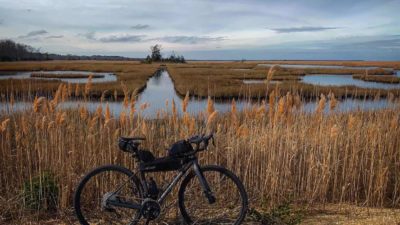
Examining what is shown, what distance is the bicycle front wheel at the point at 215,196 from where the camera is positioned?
406 cm

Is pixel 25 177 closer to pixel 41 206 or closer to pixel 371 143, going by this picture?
pixel 41 206

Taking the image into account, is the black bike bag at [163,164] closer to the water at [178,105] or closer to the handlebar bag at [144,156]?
the handlebar bag at [144,156]

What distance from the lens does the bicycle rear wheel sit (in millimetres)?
4012

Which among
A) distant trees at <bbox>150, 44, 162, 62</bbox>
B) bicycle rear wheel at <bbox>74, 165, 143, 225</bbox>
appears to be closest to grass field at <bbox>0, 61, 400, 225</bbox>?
bicycle rear wheel at <bbox>74, 165, 143, 225</bbox>

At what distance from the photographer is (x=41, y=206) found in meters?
4.87

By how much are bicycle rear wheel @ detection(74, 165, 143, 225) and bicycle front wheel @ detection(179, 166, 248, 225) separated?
0.54m

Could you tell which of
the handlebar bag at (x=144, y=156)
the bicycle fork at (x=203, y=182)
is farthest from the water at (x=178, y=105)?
the bicycle fork at (x=203, y=182)

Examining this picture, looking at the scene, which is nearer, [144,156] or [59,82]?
[144,156]

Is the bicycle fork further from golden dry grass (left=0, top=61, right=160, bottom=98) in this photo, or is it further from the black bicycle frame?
golden dry grass (left=0, top=61, right=160, bottom=98)

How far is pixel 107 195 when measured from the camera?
398 centimetres

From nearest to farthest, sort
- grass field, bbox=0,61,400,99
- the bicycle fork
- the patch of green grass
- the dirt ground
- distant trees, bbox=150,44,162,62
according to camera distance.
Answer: the bicycle fork, the dirt ground, the patch of green grass, grass field, bbox=0,61,400,99, distant trees, bbox=150,44,162,62

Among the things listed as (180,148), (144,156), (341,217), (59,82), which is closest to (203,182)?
(180,148)

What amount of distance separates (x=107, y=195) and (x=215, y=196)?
1.23 m

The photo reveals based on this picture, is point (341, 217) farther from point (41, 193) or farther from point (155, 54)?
point (155, 54)
